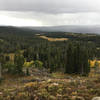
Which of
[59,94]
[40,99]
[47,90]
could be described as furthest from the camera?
[47,90]

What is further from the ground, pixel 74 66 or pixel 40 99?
pixel 40 99

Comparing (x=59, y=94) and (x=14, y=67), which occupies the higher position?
(x=59, y=94)

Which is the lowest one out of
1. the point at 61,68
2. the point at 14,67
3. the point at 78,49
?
the point at 61,68

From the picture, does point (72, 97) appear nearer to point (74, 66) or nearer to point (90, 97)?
point (90, 97)

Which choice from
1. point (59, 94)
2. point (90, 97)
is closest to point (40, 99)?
point (59, 94)

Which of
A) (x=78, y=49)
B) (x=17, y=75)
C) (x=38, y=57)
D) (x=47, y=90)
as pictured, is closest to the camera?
(x=47, y=90)

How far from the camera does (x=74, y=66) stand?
58812 millimetres

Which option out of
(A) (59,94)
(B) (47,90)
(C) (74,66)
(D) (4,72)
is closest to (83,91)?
(A) (59,94)

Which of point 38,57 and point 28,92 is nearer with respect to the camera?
point 28,92

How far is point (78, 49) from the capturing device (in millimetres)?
61719

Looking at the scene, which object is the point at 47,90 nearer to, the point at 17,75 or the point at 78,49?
the point at 17,75

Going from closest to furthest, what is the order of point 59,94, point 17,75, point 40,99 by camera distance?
point 40,99 < point 59,94 < point 17,75

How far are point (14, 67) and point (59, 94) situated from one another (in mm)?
49180

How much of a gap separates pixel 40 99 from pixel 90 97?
4472 mm
